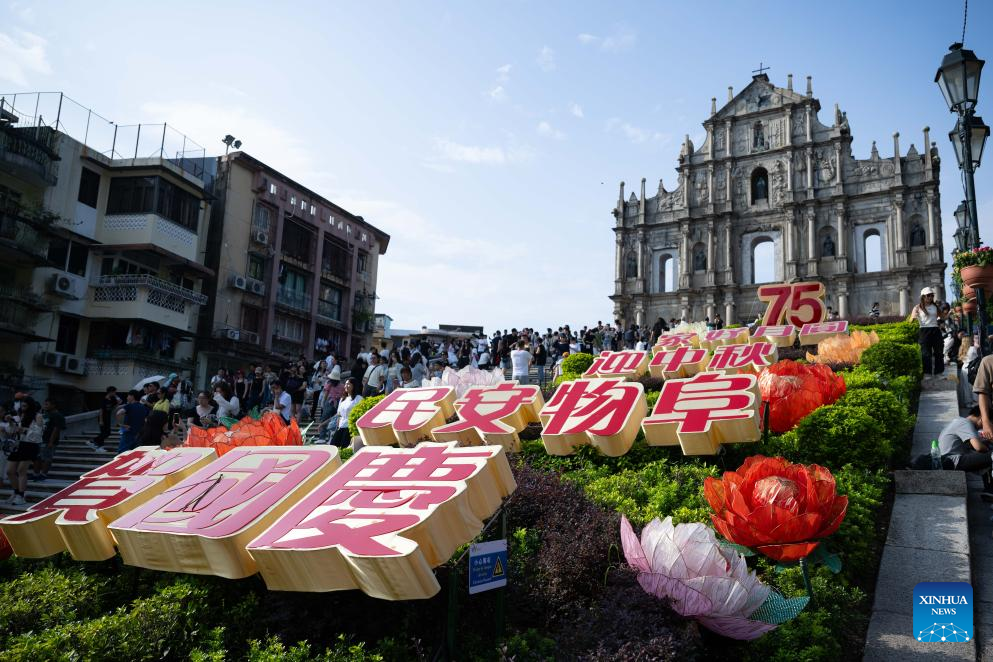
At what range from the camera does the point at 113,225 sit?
1015 inches

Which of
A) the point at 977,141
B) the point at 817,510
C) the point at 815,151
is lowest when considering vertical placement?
the point at 817,510

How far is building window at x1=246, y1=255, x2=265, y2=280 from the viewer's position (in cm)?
3216

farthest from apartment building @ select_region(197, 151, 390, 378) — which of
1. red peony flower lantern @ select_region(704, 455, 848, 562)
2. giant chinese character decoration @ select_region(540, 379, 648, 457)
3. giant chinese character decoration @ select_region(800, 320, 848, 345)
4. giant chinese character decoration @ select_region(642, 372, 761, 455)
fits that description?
red peony flower lantern @ select_region(704, 455, 848, 562)

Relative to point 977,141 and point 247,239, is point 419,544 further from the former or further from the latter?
point 247,239

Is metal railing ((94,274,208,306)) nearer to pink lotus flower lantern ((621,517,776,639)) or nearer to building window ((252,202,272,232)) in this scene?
building window ((252,202,272,232))

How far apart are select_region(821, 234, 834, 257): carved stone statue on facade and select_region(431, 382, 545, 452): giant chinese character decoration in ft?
112

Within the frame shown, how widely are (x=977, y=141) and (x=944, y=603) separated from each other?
6266 millimetres

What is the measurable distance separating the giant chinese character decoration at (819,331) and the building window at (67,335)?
73.5 feet

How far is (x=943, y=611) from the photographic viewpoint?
414 cm

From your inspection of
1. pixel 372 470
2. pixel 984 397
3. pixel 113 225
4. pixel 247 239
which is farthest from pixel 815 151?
pixel 372 470

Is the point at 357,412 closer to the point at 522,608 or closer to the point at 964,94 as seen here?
the point at 522,608

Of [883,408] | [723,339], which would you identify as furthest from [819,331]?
[883,408]

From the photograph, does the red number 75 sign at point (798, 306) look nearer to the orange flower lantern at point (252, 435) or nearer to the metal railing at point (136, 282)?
the orange flower lantern at point (252, 435)

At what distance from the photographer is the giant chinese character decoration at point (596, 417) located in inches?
277
